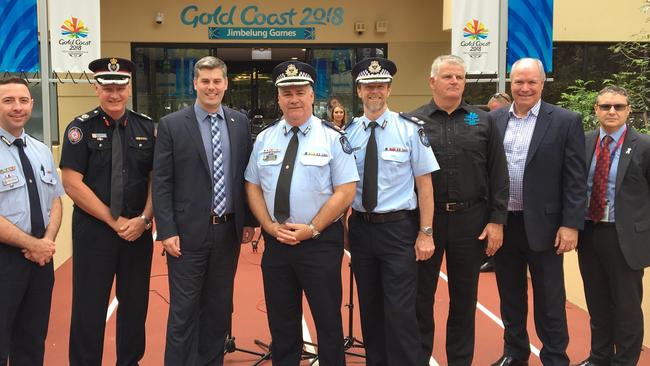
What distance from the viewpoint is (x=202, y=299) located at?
3.76 meters

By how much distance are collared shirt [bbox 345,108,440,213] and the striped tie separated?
810 millimetres

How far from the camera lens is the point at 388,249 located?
3.60 meters

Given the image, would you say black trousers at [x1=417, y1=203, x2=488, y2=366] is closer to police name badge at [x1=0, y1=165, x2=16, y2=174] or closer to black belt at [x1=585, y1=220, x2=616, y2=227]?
black belt at [x1=585, y1=220, x2=616, y2=227]

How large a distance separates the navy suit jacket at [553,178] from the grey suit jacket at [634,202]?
29 centimetres

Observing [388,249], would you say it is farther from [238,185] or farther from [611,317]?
[611,317]

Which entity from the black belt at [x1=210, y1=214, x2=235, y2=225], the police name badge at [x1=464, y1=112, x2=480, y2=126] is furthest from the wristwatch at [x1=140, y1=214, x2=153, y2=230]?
the police name badge at [x1=464, y1=112, x2=480, y2=126]

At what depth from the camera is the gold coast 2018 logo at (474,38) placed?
8.22 meters

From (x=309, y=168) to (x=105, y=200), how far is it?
4.08ft

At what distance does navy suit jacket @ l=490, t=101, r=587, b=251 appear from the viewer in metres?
3.82

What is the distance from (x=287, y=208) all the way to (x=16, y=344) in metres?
1.72

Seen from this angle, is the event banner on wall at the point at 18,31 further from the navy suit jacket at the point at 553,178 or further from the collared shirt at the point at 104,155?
the navy suit jacket at the point at 553,178

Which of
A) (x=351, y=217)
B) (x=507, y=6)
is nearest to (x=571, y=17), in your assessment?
(x=507, y=6)

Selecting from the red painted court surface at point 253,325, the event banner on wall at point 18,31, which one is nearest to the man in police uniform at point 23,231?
the red painted court surface at point 253,325

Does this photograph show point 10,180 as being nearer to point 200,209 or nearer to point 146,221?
point 146,221
